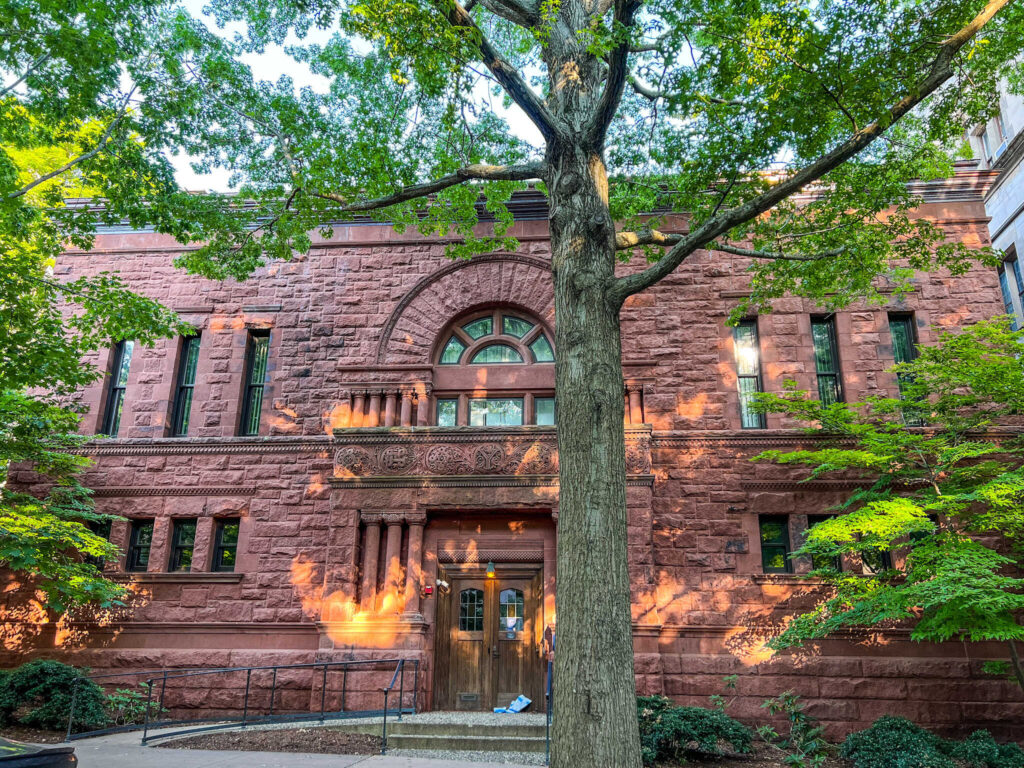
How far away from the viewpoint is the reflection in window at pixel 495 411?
1366 cm

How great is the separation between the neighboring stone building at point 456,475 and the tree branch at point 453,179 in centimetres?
452

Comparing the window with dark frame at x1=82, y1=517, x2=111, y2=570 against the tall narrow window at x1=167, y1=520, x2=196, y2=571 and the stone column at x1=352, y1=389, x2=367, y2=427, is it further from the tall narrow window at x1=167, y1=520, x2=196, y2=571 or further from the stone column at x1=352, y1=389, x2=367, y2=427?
the stone column at x1=352, y1=389, x2=367, y2=427

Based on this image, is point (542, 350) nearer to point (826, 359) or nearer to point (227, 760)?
point (826, 359)

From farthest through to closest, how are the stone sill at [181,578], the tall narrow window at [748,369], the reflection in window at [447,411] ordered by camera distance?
the reflection in window at [447,411] → the tall narrow window at [748,369] → the stone sill at [181,578]

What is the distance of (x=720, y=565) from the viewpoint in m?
12.4

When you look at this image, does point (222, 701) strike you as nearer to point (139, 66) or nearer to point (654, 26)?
point (139, 66)

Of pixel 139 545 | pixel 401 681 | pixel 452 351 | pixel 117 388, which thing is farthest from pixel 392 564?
pixel 117 388

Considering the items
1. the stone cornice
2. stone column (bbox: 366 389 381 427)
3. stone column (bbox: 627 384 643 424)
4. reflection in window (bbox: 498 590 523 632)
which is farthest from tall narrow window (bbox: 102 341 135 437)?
stone column (bbox: 627 384 643 424)

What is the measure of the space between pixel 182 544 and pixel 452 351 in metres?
6.06

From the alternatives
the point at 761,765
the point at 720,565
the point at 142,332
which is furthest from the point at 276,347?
the point at 761,765

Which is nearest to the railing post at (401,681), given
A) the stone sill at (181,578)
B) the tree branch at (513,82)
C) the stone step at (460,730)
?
the stone step at (460,730)

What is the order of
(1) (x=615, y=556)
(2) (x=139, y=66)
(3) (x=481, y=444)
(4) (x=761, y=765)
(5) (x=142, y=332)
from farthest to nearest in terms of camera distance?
(3) (x=481, y=444) < (5) (x=142, y=332) < (2) (x=139, y=66) < (4) (x=761, y=765) < (1) (x=615, y=556)

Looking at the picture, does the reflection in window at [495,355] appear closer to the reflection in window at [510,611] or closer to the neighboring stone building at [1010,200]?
the reflection in window at [510,611]

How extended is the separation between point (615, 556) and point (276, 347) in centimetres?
975
